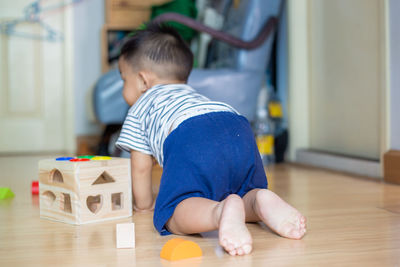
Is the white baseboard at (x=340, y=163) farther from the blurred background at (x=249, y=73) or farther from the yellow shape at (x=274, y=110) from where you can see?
the yellow shape at (x=274, y=110)

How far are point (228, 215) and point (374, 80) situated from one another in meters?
1.23

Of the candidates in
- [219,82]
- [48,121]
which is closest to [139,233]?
[219,82]

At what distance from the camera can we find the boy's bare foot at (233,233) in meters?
0.79

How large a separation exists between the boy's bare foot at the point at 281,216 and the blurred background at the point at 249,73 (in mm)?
896

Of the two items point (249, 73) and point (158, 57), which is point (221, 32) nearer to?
point (249, 73)

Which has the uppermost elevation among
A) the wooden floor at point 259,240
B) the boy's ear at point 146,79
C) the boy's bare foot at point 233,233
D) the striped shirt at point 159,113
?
the boy's ear at point 146,79

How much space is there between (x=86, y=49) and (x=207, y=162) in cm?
276

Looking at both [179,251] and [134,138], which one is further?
[134,138]

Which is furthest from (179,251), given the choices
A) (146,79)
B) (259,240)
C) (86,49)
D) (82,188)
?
(86,49)

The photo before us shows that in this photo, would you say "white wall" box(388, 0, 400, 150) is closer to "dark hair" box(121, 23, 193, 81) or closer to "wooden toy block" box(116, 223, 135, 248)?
"dark hair" box(121, 23, 193, 81)

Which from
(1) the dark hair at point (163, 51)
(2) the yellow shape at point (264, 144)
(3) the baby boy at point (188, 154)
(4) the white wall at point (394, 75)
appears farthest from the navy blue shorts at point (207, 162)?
(2) the yellow shape at point (264, 144)

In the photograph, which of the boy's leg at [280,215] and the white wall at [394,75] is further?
the white wall at [394,75]

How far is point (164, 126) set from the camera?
1083mm

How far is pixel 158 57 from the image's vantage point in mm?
1266
